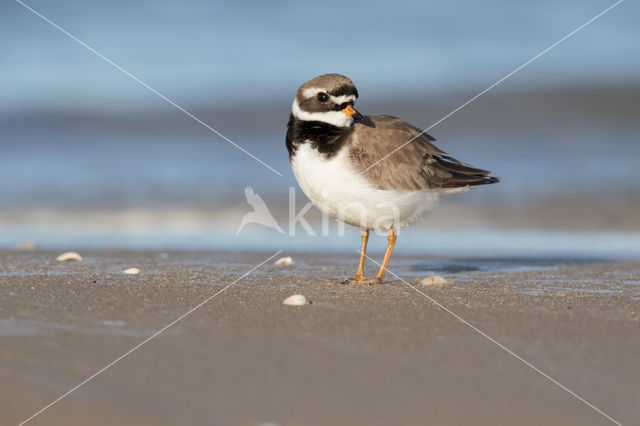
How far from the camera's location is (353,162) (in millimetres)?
5301

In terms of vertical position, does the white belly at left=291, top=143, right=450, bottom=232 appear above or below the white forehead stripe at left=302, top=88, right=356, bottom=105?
below

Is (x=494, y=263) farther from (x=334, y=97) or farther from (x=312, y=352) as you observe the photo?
(x=312, y=352)

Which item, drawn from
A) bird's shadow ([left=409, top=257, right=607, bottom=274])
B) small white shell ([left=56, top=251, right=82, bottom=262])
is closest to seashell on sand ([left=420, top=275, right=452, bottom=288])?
bird's shadow ([left=409, top=257, right=607, bottom=274])

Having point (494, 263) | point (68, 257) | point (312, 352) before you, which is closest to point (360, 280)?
point (494, 263)

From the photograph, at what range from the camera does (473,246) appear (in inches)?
298

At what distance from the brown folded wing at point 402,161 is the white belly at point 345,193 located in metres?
0.07

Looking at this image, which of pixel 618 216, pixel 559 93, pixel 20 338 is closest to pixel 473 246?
pixel 618 216

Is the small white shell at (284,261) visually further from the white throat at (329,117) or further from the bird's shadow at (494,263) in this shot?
the white throat at (329,117)

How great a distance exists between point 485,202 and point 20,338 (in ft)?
24.1

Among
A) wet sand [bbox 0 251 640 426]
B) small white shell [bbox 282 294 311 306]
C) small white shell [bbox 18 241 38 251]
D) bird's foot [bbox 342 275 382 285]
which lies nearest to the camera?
wet sand [bbox 0 251 640 426]

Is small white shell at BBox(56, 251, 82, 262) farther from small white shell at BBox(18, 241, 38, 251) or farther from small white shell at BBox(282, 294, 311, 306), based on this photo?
small white shell at BBox(282, 294, 311, 306)

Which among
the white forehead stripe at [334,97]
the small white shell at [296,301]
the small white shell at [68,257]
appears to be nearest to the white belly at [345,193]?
the white forehead stripe at [334,97]

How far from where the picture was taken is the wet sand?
8.95 ft

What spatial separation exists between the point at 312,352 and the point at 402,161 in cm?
258
